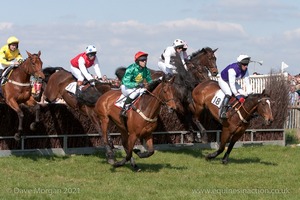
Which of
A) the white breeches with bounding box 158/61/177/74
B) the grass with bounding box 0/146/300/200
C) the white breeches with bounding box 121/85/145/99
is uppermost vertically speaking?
the white breeches with bounding box 158/61/177/74

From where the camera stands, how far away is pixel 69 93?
14.1 m

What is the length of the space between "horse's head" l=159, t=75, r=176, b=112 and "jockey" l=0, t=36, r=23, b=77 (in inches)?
163

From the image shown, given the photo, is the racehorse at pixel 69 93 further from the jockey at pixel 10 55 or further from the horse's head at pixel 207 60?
the horse's head at pixel 207 60

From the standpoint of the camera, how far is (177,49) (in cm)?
1510

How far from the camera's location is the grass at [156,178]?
9.02 meters

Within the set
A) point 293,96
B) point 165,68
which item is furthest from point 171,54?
point 293,96

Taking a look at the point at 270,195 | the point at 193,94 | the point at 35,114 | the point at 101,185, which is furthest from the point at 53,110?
the point at 270,195

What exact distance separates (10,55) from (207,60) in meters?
4.94

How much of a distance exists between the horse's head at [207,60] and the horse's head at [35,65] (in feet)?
13.9

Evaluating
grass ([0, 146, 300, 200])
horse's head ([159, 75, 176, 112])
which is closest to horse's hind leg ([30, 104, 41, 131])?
grass ([0, 146, 300, 200])

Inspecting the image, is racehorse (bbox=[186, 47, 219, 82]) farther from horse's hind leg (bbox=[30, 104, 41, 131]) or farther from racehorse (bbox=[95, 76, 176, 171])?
racehorse (bbox=[95, 76, 176, 171])

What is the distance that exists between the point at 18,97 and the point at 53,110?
44.4 inches

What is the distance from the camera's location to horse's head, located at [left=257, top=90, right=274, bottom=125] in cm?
1206

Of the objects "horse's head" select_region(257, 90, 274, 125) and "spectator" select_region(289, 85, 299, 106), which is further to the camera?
"spectator" select_region(289, 85, 299, 106)
